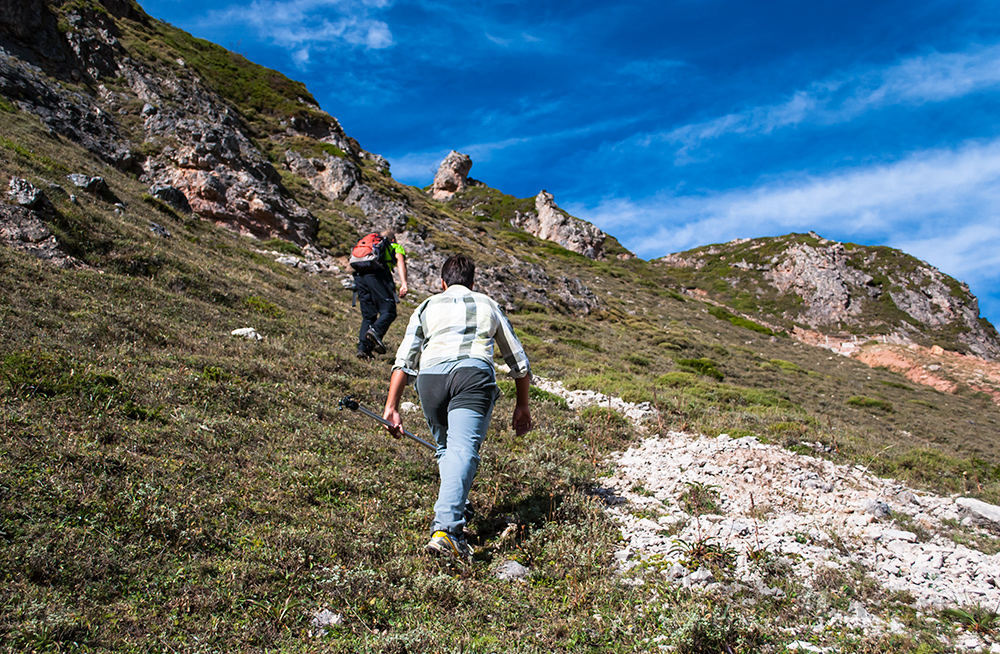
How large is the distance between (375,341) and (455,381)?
6626 millimetres

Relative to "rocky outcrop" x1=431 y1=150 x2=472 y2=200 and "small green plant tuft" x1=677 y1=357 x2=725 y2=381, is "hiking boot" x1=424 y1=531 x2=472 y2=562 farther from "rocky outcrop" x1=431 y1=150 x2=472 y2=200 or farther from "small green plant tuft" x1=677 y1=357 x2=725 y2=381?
"rocky outcrop" x1=431 y1=150 x2=472 y2=200

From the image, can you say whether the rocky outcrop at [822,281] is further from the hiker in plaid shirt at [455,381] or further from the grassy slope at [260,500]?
the hiker in plaid shirt at [455,381]

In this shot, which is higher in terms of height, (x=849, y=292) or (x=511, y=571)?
(x=849, y=292)

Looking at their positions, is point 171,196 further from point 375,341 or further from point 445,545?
point 445,545

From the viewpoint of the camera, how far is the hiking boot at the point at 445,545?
3.47 meters

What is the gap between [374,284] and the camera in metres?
9.52

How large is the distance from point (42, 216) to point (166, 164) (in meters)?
15.7

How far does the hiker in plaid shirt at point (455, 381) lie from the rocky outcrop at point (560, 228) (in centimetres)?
7377

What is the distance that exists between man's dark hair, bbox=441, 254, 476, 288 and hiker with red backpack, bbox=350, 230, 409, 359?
5078 millimetres

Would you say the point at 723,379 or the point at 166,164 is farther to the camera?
the point at 166,164

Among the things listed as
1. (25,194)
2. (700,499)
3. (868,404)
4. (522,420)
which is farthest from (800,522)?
(868,404)

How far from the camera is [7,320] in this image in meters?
6.20

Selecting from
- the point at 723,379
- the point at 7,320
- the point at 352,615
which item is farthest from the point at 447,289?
the point at 723,379

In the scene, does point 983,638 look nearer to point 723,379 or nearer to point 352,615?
point 352,615
